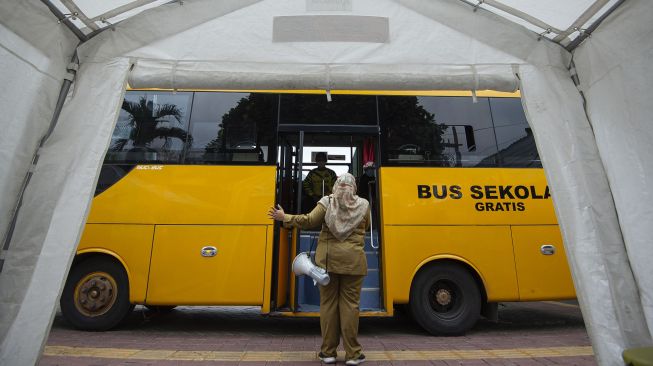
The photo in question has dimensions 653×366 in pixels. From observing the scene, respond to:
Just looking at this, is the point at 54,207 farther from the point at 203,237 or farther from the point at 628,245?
the point at 628,245

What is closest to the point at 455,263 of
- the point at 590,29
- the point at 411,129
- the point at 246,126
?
the point at 411,129

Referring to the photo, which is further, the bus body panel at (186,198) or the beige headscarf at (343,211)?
the bus body panel at (186,198)

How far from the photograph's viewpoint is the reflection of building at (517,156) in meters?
4.77

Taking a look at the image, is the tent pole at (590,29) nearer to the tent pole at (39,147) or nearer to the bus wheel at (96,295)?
the tent pole at (39,147)

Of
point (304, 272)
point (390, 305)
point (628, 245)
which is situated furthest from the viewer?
point (390, 305)

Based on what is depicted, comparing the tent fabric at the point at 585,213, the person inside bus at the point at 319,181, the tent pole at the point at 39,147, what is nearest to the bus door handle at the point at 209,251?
the person inside bus at the point at 319,181

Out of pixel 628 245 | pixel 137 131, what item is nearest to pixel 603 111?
pixel 628 245

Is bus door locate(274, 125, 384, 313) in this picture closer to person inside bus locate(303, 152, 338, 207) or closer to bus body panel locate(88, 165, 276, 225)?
person inside bus locate(303, 152, 338, 207)

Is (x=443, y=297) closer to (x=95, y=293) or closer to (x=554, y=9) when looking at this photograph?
(x=554, y=9)

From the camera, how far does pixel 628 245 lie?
6.84 ft

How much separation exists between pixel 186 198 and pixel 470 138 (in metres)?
4.14

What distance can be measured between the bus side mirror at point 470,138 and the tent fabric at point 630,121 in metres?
2.53

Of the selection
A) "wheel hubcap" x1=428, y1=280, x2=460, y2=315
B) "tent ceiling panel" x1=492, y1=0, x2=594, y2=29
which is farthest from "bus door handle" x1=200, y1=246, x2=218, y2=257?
"tent ceiling panel" x1=492, y1=0, x2=594, y2=29

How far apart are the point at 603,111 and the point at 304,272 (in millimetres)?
2673
